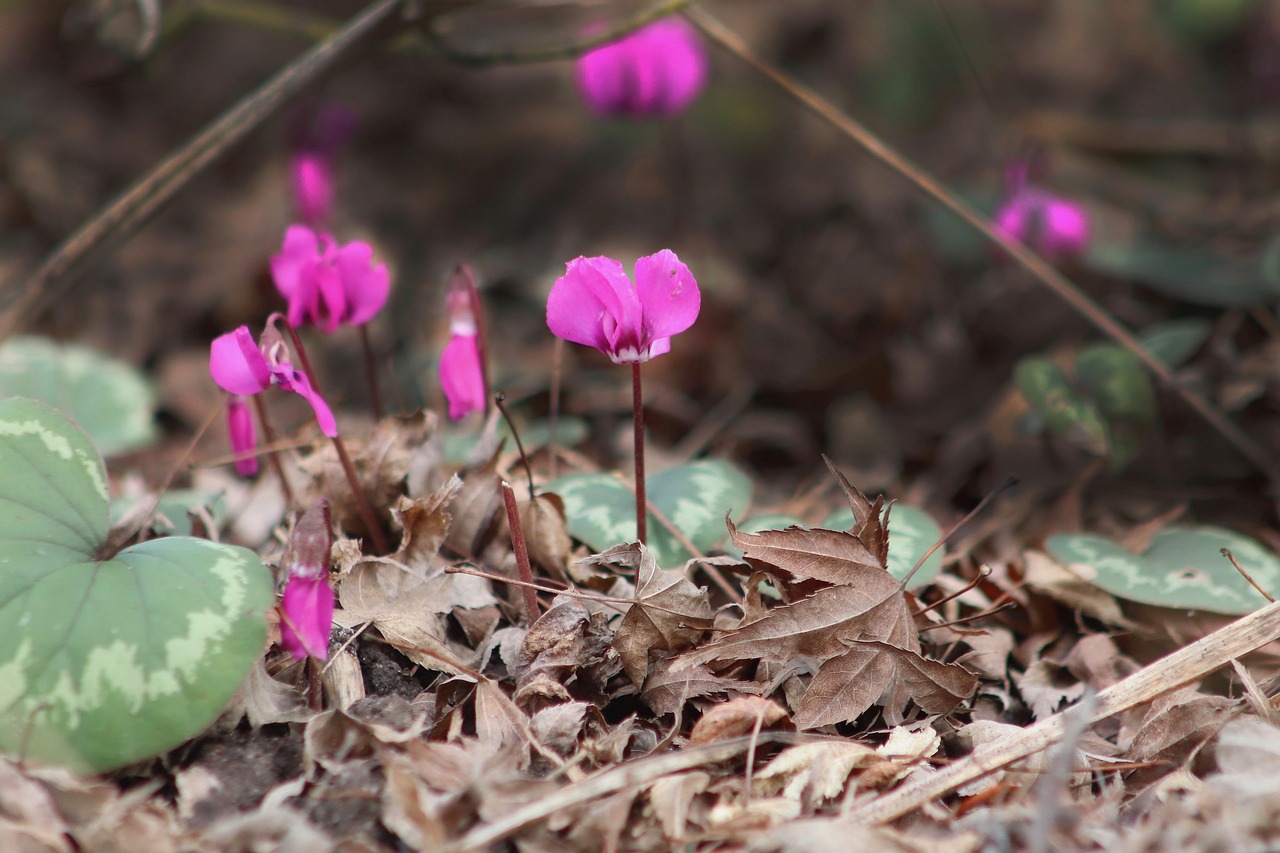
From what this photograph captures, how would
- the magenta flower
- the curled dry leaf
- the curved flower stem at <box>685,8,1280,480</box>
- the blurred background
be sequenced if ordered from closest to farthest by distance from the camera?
the curled dry leaf → the curved flower stem at <box>685,8,1280,480</box> → the magenta flower → the blurred background

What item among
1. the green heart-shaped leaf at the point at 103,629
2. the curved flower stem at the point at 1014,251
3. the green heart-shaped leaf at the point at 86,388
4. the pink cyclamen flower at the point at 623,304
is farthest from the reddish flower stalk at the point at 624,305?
the green heart-shaped leaf at the point at 86,388

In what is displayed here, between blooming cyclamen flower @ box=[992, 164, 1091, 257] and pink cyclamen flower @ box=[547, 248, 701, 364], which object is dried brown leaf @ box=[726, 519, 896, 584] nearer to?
pink cyclamen flower @ box=[547, 248, 701, 364]

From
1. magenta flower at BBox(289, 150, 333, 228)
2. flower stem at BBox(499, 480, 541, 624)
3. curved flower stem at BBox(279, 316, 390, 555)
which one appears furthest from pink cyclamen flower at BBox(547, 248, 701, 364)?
magenta flower at BBox(289, 150, 333, 228)

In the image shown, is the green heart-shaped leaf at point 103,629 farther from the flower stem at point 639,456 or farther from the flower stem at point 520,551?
the flower stem at point 639,456

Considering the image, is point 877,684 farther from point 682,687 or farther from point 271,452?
point 271,452

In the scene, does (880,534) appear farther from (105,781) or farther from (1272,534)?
(1272,534)
